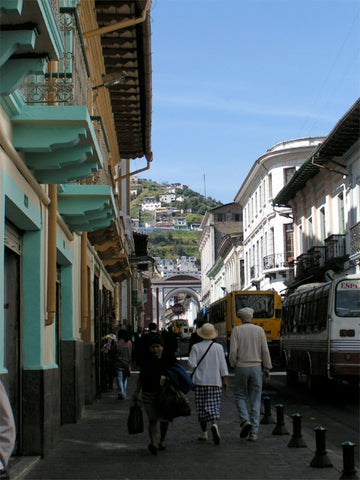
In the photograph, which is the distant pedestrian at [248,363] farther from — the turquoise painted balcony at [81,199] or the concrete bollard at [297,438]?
the turquoise painted balcony at [81,199]

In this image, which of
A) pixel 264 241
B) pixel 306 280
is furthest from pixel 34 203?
pixel 264 241

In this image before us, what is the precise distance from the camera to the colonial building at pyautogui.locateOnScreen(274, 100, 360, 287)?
31656mm

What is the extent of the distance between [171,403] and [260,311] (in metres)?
22.5

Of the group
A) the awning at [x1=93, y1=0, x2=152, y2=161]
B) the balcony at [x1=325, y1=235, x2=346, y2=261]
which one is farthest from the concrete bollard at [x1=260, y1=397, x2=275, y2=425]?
the balcony at [x1=325, y1=235, x2=346, y2=261]

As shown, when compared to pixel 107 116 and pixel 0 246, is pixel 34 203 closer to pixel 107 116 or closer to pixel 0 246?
pixel 0 246

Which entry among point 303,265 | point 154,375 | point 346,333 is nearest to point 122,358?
point 346,333

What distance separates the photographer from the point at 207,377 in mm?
11539

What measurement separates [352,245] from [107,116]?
13.6m

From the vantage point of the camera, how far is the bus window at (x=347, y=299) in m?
16.9

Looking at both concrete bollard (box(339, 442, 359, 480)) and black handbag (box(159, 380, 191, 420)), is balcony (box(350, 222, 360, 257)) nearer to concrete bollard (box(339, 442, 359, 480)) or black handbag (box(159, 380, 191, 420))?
black handbag (box(159, 380, 191, 420))

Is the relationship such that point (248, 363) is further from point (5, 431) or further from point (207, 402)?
point (5, 431)

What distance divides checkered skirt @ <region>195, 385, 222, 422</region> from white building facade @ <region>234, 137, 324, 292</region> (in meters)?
36.6

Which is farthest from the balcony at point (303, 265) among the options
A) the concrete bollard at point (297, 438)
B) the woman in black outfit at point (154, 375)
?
the woman in black outfit at point (154, 375)

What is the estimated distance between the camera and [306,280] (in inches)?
1606
